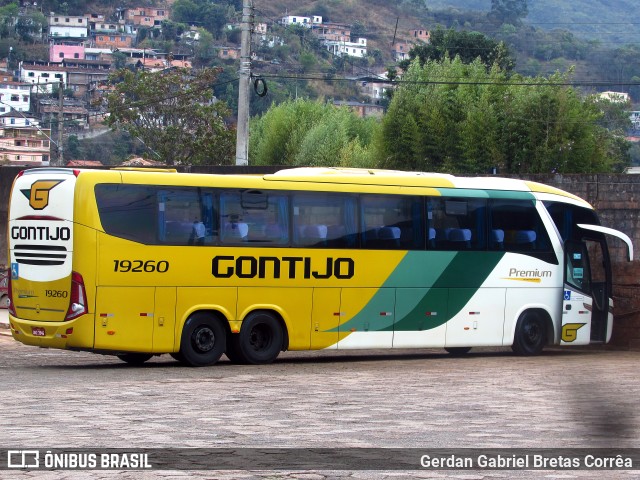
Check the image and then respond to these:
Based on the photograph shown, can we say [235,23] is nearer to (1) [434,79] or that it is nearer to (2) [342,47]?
(2) [342,47]

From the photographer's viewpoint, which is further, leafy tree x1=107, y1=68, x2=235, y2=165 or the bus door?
leafy tree x1=107, y1=68, x2=235, y2=165

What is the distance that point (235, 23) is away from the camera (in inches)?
7461

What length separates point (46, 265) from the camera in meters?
18.2

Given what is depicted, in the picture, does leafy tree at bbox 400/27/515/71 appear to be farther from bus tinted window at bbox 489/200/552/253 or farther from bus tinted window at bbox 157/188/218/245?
bus tinted window at bbox 157/188/218/245

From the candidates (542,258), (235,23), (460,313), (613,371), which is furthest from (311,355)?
(235,23)

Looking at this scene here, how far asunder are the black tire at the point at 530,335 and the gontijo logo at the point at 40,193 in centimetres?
929

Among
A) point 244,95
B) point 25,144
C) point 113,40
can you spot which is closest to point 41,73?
point 113,40

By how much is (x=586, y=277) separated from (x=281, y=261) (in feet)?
22.5

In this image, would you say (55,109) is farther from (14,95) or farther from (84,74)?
(84,74)

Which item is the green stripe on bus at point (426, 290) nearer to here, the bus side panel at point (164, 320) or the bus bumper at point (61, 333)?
the bus side panel at point (164, 320)

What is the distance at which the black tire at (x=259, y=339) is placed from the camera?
19516 mm

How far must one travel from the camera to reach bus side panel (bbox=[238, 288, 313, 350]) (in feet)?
64.1

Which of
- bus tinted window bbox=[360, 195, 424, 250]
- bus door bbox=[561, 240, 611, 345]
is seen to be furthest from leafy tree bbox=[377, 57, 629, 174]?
bus tinted window bbox=[360, 195, 424, 250]

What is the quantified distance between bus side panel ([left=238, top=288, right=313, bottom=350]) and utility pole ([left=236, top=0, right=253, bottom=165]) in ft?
48.5
